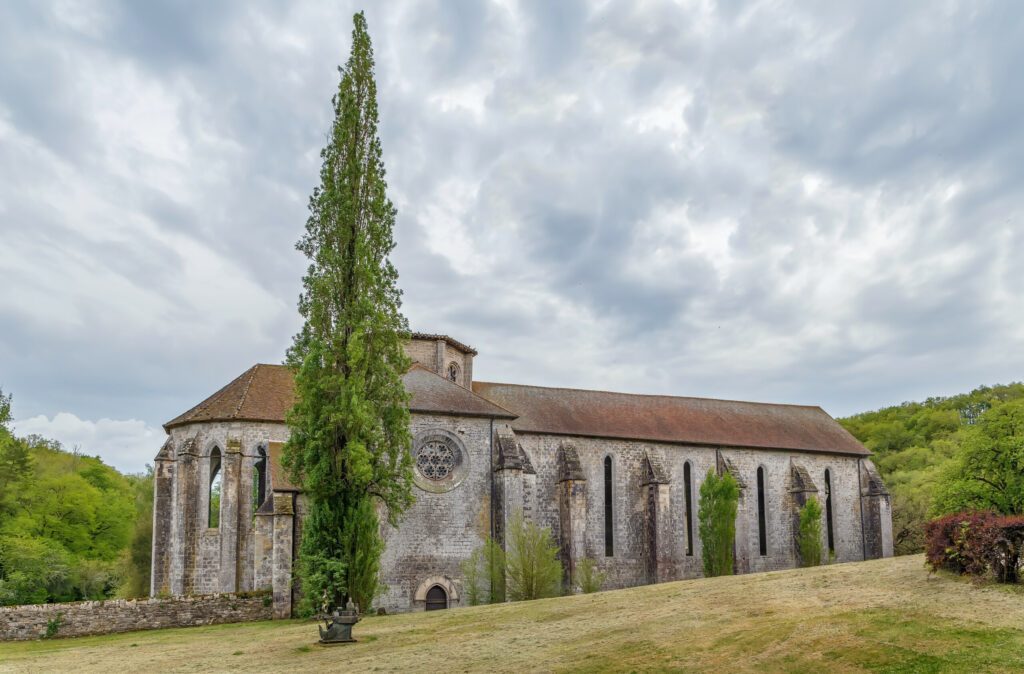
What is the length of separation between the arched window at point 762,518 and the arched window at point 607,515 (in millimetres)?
8013

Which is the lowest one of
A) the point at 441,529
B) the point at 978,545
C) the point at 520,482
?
the point at 441,529

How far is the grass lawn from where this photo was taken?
46.2ft

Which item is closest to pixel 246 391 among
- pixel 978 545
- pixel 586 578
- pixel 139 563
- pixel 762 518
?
pixel 586 578

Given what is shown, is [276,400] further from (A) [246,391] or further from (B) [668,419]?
(B) [668,419]

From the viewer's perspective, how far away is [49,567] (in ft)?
151

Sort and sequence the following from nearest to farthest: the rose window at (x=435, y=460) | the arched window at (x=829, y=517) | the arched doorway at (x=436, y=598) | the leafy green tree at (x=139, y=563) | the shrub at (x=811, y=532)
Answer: the arched doorway at (x=436, y=598), the rose window at (x=435, y=460), the shrub at (x=811, y=532), the arched window at (x=829, y=517), the leafy green tree at (x=139, y=563)

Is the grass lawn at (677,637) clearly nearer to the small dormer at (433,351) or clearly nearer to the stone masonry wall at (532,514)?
the stone masonry wall at (532,514)

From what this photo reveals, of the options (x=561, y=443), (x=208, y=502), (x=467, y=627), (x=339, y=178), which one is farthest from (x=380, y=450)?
(x=561, y=443)

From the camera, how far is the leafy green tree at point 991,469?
30.4 m

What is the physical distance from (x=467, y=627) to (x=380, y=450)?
6121mm

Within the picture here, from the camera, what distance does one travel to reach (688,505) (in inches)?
1554

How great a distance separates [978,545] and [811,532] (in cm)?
2361

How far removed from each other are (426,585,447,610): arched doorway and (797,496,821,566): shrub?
17.9 meters

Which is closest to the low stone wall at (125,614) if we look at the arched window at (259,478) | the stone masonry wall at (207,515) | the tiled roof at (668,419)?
the stone masonry wall at (207,515)
